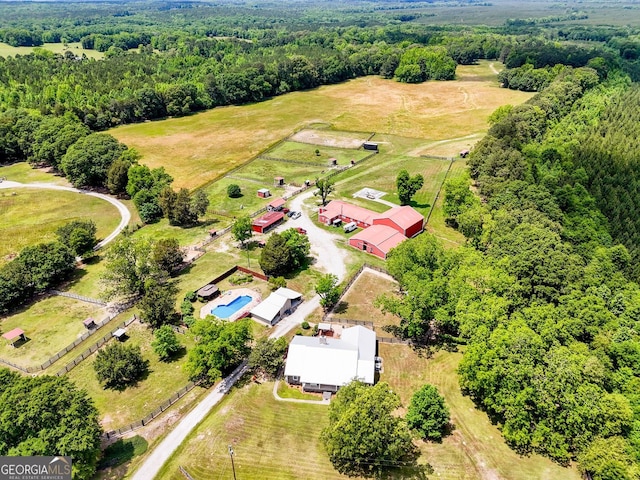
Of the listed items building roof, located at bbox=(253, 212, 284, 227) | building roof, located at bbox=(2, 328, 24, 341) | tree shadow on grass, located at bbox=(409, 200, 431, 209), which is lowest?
building roof, located at bbox=(2, 328, 24, 341)

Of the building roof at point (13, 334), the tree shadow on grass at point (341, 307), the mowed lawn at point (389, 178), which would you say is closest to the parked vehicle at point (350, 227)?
the mowed lawn at point (389, 178)

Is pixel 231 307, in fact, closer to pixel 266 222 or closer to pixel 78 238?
pixel 266 222

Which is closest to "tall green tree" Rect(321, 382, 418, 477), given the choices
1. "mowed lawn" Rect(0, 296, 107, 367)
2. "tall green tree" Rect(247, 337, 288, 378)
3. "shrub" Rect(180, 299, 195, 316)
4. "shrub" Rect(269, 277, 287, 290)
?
"tall green tree" Rect(247, 337, 288, 378)

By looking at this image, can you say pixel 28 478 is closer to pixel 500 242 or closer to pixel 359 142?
pixel 500 242

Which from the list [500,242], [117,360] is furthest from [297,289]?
[500,242]

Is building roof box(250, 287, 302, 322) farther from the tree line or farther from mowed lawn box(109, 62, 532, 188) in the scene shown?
mowed lawn box(109, 62, 532, 188)

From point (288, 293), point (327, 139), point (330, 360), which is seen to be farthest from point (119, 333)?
point (327, 139)
